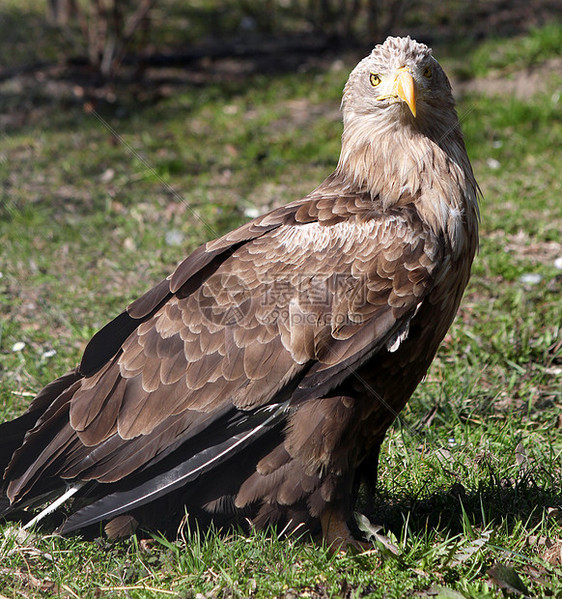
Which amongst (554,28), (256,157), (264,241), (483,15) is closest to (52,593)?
(264,241)

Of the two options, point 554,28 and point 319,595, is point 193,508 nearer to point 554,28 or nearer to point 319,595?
point 319,595

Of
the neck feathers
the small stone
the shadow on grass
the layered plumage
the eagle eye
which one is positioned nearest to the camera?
the layered plumage

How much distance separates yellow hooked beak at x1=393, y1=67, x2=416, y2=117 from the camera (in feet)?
10.2

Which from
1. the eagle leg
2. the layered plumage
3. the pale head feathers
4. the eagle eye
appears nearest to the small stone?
the layered plumage

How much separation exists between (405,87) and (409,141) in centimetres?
22

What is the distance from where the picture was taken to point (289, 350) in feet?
9.71

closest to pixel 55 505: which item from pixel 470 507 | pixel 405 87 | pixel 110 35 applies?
pixel 470 507

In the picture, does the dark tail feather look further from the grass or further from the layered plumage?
the grass

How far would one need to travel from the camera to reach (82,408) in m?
3.22

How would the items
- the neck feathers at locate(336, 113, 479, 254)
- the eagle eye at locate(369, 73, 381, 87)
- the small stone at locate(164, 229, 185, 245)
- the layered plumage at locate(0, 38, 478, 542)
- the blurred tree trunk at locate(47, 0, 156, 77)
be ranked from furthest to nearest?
1. the blurred tree trunk at locate(47, 0, 156, 77)
2. the small stone at locate(164, 229, 185, 245)
3. the eagle eye at locate(369, 73, 381, 87)
4. the neck feathers at locate(336, 113, 479, 254)
5. the layered plumage at locate(0, 38, 478, 542)

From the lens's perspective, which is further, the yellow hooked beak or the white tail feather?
the white tail feather

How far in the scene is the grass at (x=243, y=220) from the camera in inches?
118

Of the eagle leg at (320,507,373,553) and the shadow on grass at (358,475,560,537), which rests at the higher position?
the eagle leg at (320,507,373,553)

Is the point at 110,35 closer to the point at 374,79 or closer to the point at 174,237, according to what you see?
the point at 174,237
